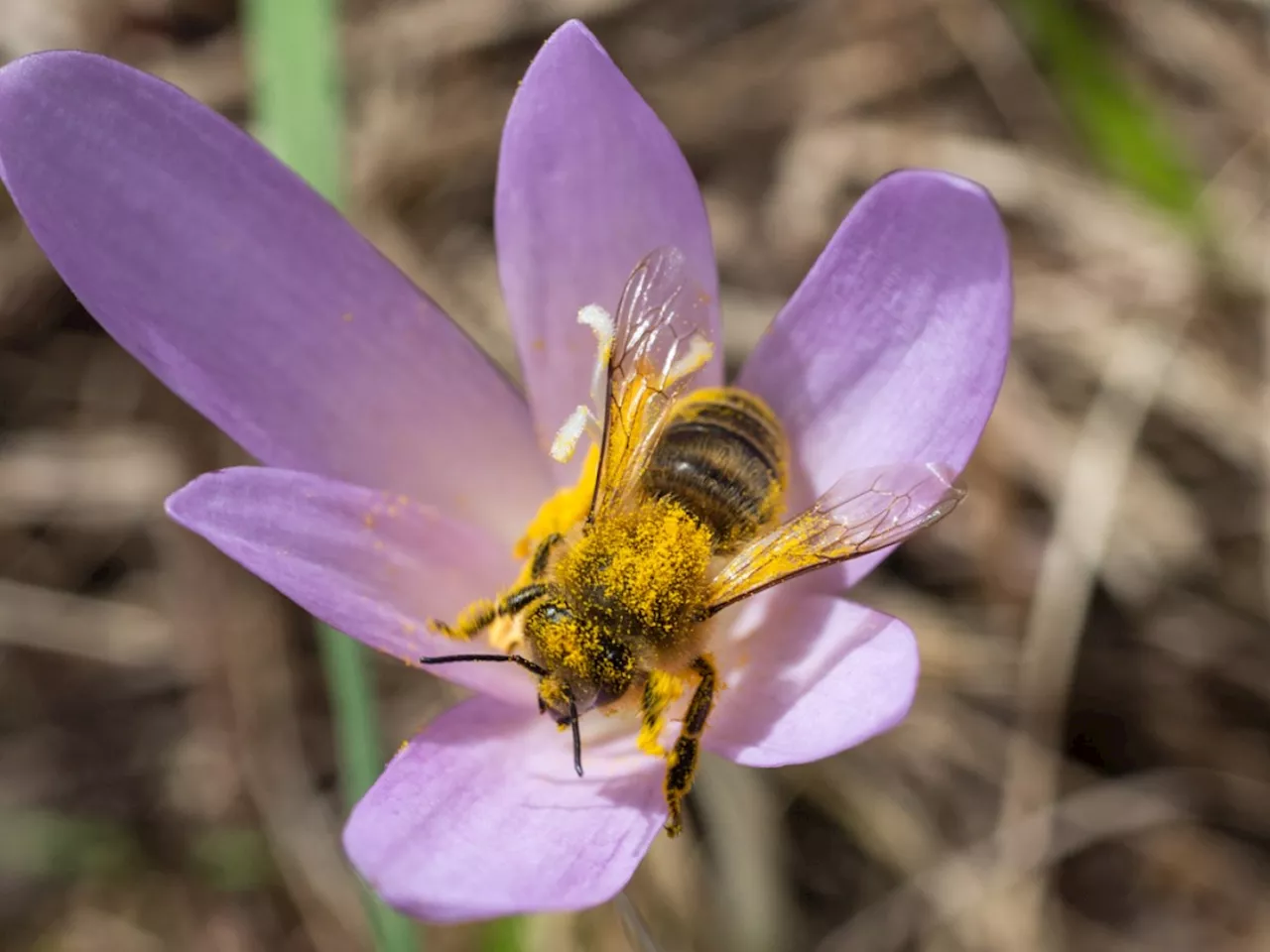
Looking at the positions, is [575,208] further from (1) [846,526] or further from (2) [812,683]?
(2) [812,683]

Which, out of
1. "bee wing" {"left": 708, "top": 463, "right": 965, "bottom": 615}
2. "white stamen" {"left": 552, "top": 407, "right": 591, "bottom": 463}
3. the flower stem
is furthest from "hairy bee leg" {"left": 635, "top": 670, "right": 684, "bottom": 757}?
the flower stem

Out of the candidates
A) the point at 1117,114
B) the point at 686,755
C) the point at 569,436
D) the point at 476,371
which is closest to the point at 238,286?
the point at 476,371

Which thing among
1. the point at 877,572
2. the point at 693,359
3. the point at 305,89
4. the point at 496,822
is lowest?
the point at 877,572

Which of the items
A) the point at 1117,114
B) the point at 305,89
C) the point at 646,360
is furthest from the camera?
the point at 1117,114

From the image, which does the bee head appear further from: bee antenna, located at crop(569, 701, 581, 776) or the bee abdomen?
the bee abdomen

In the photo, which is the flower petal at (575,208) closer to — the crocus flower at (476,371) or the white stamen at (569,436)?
the crocus flower at (476,371)

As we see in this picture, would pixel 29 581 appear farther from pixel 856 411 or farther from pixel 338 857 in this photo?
pixel 856 411
